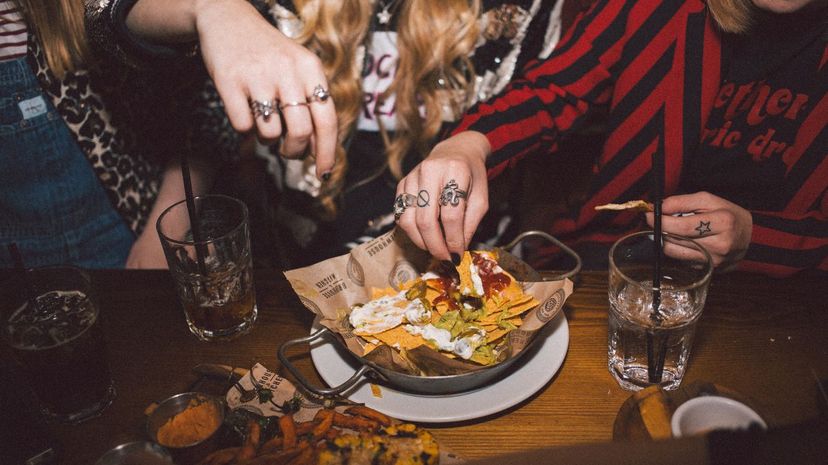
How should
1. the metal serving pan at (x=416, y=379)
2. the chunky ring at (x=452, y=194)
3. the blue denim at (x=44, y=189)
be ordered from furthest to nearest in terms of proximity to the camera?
the blue denim at (x=44, y=189) < the chunky ring at (x=452, y=194) < the metal serving pan at (x=416, y=379)

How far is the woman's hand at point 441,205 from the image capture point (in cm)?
126

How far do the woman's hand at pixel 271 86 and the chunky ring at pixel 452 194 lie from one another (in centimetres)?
24

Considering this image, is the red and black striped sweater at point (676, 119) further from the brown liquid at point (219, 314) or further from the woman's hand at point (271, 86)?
the brown liquid at point (219, 314)

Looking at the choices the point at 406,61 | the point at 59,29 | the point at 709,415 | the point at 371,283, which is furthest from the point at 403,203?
the point at 59,29

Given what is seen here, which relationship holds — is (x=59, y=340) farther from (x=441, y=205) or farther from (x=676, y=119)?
(x=676, y=119)

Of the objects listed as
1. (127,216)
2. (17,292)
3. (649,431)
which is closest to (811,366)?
(649,431)

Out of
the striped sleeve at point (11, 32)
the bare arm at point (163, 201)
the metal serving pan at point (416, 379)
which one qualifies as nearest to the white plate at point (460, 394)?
the metal serving pan at point (416, 379)

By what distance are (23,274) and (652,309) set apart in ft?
3.76

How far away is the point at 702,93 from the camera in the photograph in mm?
1615

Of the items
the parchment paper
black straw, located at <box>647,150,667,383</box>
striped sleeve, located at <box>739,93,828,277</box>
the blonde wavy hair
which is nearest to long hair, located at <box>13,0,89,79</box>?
the blonde wavy hair

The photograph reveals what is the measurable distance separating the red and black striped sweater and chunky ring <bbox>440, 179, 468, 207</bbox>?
15.8 inches

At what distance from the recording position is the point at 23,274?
3.74ft

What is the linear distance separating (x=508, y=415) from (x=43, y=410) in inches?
33.0

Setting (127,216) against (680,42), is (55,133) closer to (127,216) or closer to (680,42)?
(127,216)
